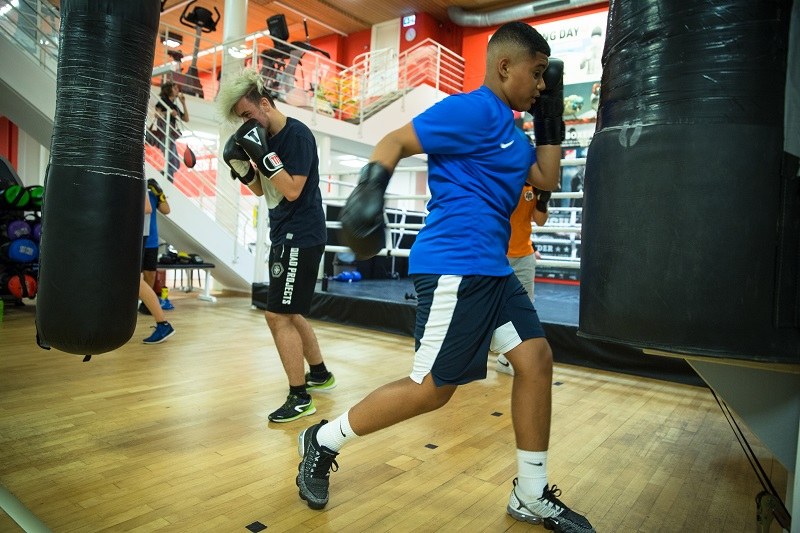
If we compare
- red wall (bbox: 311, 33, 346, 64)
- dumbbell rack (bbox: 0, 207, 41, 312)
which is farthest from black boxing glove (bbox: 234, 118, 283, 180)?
red wall (bbox: 311, 33, 346, 64)

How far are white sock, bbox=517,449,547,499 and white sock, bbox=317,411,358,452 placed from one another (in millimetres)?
477

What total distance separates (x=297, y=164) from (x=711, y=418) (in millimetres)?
2238

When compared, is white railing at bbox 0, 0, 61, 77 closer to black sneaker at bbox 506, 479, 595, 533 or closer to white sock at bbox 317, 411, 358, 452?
white sock at bbox 317, 411, 358, 452

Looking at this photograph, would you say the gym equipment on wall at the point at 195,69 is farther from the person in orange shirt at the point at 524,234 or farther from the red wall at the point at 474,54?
the person in orange shirt at the point at 524,234

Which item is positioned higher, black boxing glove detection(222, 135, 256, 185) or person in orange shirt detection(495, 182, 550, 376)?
black boxing glove detection(222, 135, 256, 185)

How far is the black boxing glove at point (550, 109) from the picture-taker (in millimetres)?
1583

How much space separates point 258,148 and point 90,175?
796 millimetres

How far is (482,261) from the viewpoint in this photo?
1478 millimetres

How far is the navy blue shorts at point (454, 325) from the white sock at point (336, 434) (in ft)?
0.86

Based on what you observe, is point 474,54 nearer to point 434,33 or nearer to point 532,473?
point 434,33

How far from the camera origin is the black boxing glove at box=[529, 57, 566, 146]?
1.58 meters

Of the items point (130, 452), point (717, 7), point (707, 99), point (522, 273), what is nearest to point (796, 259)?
point (707, 99)

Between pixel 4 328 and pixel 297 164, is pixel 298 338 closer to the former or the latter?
pixel 297 164

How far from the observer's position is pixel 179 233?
6.95m
